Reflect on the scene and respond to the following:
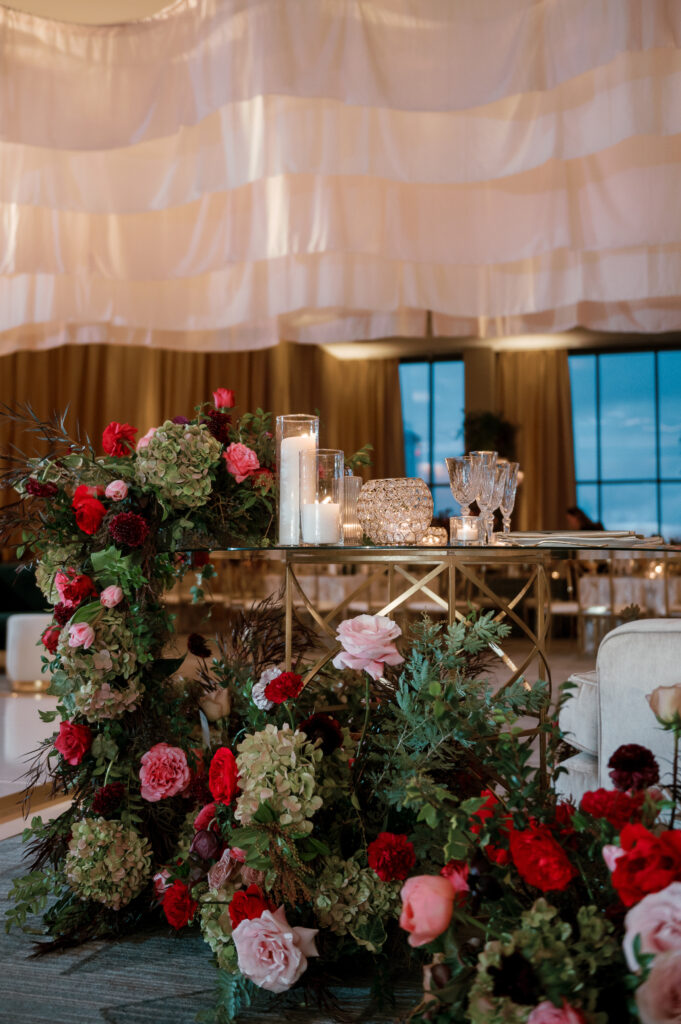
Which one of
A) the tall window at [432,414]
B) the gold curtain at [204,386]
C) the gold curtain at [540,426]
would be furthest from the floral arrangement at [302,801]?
the tall window at [432,414]

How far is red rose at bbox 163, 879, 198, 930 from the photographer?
1.86 metres

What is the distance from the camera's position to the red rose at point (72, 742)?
1.99 meters

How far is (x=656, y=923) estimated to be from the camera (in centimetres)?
114

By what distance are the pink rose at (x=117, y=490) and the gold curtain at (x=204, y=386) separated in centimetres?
629

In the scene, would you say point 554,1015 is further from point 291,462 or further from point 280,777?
point 291,462

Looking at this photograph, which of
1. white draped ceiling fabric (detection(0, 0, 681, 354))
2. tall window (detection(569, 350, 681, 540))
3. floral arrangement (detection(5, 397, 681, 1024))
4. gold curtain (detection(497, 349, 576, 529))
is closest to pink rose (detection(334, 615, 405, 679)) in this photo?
floral arrangement (detection(5, 397, 681, 1024))

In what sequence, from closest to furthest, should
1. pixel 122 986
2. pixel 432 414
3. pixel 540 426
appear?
pixel 122 986, pixel 540 426, pixel 432 414

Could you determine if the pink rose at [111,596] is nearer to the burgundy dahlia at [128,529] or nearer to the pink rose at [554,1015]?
the burgundy dahlia at [128,529]

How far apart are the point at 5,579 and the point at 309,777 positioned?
18.4 feet

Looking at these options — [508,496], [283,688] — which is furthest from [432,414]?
[283,688]

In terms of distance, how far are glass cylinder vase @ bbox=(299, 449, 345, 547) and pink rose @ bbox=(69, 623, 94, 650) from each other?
18.5 inches

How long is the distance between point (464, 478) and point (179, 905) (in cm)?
105

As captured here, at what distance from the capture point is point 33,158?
3213mm

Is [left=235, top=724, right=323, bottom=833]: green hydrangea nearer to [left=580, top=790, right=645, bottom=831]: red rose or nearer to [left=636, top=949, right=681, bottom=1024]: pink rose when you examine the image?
[left=580, top=790, right=645, bottom=831]: red rose
